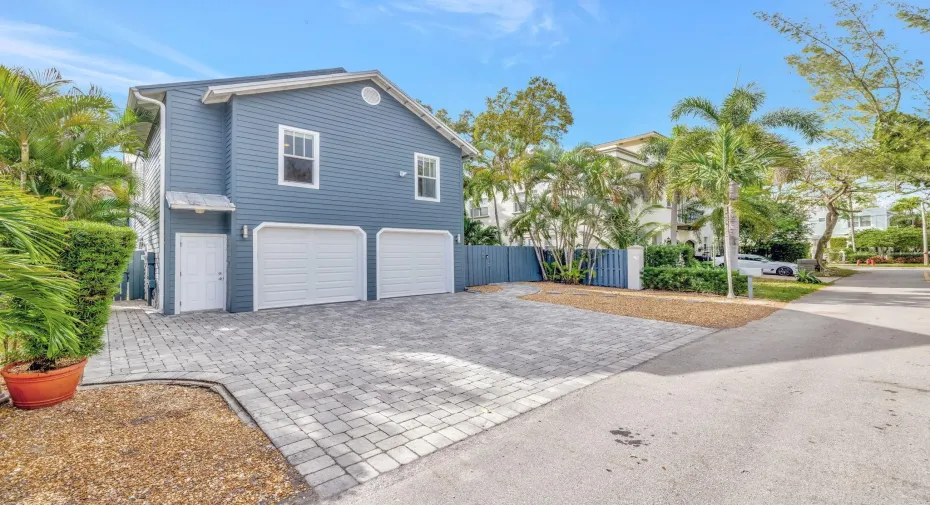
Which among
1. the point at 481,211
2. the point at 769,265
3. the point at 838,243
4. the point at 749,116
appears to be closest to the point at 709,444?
the point at 749,116

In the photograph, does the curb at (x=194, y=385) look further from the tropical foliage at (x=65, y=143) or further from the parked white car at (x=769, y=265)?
the parked white car at (x=769, y=265)

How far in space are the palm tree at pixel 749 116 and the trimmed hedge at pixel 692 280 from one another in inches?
204

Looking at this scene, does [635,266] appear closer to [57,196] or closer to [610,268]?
[610,268]

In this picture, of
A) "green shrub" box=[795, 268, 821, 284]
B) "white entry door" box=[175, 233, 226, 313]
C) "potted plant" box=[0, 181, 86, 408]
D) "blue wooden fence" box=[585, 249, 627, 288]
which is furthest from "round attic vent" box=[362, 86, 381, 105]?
"green shrub" box=[795, 268, 821, 284]

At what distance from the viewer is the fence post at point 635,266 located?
14414 mm

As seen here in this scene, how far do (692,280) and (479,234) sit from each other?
30.3 feet

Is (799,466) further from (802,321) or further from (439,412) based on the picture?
(802,321)

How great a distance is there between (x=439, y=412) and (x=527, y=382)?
4.09 feet

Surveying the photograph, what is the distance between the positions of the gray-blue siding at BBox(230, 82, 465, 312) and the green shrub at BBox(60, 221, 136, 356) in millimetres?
5266

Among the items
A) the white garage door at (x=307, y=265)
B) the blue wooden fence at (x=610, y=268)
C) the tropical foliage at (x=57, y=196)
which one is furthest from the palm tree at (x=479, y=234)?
the tropical foliage at (x=57, y=196)

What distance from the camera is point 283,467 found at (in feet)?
9.07

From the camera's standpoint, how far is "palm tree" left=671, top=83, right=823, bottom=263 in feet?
47.2

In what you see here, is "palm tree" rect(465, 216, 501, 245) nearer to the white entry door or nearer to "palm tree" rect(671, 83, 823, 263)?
"palm tree" rect(671, 83, 823, 263)

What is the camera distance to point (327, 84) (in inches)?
423
